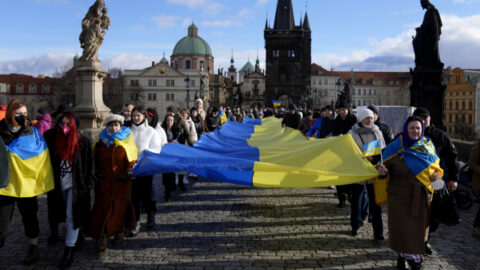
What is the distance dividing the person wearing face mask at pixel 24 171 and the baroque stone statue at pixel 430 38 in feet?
37.7

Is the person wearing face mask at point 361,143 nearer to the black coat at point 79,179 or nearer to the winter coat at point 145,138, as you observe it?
the winter coat at point 145,138

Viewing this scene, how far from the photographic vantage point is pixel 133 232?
6891 millimetres

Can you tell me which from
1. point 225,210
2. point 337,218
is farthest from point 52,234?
point 337,218

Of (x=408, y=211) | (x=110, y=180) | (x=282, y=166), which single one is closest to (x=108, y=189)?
(x=110, y=180)

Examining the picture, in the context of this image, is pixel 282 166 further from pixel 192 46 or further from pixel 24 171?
pixel 192 46

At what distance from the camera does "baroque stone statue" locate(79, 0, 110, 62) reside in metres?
19.8

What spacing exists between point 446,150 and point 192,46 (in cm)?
11991

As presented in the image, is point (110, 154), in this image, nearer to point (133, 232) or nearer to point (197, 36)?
point (133, 232)

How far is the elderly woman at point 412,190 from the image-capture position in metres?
5.25

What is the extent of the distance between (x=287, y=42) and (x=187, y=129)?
9891 cm

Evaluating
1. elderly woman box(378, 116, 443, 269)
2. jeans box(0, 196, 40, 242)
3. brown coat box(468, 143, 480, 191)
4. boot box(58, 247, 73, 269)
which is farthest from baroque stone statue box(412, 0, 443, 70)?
jeans box(0, 196, 40, 242)

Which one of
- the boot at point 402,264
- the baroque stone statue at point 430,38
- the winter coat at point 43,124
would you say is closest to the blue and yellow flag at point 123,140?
the winter coat at point 43,124

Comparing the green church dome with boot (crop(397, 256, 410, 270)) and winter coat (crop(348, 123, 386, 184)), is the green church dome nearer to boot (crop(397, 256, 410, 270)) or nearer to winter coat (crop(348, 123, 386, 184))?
winter coat (crop(348, 123, 386, 184))

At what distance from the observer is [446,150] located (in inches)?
238
